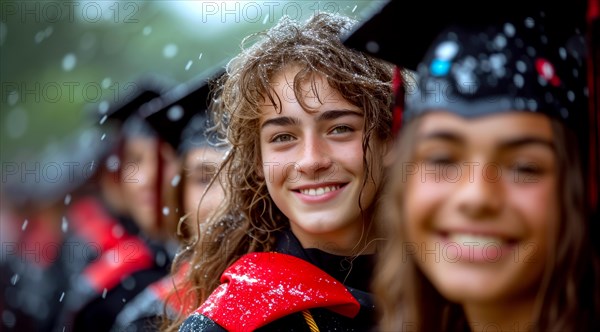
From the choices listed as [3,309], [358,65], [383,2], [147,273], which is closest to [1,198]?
[3,309]

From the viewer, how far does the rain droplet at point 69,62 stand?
18850mm

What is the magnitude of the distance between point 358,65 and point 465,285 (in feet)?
Answer: 4.80

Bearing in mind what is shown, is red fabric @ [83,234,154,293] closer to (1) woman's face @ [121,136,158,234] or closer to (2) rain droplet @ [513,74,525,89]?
(1) woman's face @ [121,136,158,234]

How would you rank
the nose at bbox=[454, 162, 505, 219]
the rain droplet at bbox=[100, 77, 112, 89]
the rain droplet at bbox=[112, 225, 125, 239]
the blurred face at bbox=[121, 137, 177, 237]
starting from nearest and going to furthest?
the nose at bbox=[454, 162, 505, 219] < the blurred face at bbox=[121, 137, 177, 237] < the rain droplet at bbox=[112, 225, 125, 239] < the rain droplet at bbox=[100, 77, 112, 89]

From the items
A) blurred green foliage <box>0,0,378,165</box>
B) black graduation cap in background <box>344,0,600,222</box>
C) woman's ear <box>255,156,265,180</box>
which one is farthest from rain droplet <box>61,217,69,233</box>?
black graduation cap in background <box>344,0,600,222</box>

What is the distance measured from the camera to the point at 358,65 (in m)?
3.54

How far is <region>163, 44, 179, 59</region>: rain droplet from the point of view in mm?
17013

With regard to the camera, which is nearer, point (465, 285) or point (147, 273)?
point (465, 285)

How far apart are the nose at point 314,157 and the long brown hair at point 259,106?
0.13 m

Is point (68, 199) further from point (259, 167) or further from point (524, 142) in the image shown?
point (524, 142)

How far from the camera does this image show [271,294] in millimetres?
3229

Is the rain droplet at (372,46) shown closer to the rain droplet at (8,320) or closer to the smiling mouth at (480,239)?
the smiling mouth at (480,239)

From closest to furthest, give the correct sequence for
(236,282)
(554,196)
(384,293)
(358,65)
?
(554,196) < (384,293) < (236,282) < (358,65)

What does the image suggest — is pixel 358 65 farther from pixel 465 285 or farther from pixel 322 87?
pixel 465 285
